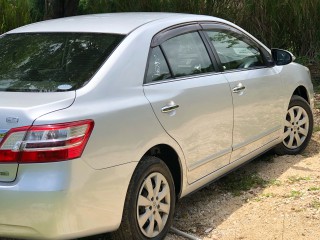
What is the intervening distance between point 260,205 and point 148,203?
52.1 inches

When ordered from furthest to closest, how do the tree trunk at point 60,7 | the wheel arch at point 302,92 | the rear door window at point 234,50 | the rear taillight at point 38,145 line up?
the tree trunk at point 60,7, the wheel arch at point 302,92, the rear door window at point 234,50, the rear taillight at point 38,145

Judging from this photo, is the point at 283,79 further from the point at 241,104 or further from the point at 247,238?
the point at 247,238

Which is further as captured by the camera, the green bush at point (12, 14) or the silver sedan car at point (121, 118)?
the green bush at point (12, 14)

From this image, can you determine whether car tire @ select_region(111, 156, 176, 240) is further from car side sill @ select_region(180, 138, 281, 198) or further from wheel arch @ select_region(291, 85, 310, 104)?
wheel arch @ select_region(291, 85, 310, 104)

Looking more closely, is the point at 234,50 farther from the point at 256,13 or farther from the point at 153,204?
the point at 256,13

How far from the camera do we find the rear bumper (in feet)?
9.31

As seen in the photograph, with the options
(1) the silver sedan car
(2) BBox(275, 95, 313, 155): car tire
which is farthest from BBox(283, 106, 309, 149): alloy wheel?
(1) the silver sedan car

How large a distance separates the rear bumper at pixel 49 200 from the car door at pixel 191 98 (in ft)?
2.74

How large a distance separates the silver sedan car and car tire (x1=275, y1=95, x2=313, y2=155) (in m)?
0.53

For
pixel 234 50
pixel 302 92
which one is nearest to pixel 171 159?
pixel 234 50

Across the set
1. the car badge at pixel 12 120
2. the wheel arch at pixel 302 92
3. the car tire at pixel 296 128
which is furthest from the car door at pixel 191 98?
the wheel arch at pixel 302 92

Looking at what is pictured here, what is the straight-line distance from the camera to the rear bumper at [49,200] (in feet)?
9.31

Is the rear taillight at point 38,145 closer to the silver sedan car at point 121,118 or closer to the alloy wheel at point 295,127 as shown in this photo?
the silver sedan car at point 121,118

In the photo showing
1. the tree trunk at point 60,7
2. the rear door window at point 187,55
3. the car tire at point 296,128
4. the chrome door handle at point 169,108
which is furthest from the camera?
the tree trunk at point 60,7
